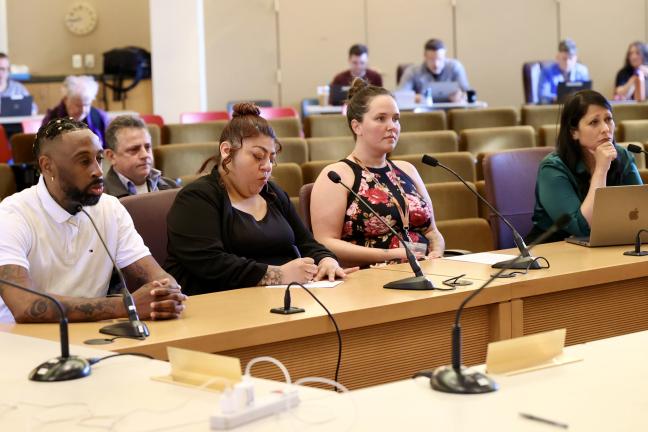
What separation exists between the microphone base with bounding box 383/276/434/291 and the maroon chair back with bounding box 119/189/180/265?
0.91 m

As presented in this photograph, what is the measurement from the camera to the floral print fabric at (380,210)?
3918mm

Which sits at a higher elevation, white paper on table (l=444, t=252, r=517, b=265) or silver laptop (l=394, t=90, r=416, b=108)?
silver laptop (l=394, t=90, r=416, b=108)

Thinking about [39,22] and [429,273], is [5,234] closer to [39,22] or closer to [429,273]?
[429,273]

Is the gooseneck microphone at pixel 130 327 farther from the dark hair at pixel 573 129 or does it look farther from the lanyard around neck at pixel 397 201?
the dark hair at pixel 573 129

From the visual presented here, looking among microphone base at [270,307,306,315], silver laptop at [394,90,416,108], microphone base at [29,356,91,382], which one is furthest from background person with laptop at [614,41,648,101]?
microphone base at [29,356,91,382]

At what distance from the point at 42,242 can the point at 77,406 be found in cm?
119

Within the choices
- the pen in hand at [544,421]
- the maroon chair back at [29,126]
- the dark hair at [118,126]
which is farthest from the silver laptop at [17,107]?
the pen in hand at [544,421]

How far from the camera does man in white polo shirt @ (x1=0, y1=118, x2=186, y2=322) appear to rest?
8.66ft

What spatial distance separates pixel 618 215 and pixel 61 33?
9.02 meters

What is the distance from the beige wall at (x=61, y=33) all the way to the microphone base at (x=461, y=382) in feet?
33.2

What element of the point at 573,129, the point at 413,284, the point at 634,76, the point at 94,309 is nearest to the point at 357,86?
the point at 573,129

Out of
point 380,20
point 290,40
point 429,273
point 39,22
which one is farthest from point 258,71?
point 429,273

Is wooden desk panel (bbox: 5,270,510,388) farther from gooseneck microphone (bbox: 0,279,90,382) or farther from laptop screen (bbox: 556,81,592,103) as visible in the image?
laptop screen (bbox: 556,81,592,103)

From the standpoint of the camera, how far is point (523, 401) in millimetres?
1679
